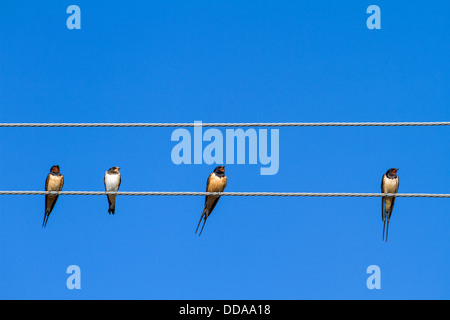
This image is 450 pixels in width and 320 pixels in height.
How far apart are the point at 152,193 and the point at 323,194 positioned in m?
1.23

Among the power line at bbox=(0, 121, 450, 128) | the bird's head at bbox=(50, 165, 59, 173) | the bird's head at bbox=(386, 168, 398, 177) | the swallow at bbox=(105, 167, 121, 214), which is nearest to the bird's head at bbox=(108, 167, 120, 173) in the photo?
the swallow at bbox=(105, 167, 121, 214)

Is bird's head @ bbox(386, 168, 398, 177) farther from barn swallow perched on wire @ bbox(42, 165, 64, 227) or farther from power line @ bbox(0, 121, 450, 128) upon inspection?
barn swallow perched on wire @ bbox(42, 165, 64, 227)

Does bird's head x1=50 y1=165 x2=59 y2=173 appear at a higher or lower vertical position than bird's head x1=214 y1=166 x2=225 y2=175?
higher

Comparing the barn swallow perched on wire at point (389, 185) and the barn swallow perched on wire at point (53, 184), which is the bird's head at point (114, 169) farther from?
the barn swallow perched on wire at point (389, 185)

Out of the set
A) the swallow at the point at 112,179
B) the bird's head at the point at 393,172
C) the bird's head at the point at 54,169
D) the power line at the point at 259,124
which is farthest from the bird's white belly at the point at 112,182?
the bird's head at the point at 393,172

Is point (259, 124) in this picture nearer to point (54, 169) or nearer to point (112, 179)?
point (112, 179)

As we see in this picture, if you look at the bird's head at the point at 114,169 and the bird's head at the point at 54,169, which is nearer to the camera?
the bird's head at the point at 54,169

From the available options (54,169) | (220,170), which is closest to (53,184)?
(54,169)

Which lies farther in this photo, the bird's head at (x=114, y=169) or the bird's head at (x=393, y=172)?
the bird's head at (x=114, y=169)

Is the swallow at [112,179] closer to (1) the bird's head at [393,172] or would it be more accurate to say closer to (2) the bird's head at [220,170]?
(2) the bird's head at [220,170]

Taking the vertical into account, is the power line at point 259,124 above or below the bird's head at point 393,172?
above

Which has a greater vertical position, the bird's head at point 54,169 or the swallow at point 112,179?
the bird's head at point 54,169

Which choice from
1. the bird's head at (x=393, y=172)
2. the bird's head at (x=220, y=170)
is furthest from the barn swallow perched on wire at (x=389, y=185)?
the bird's head at (x=220, y=170)
